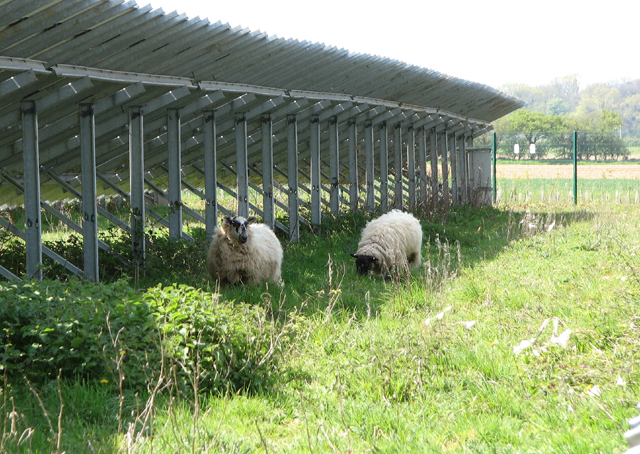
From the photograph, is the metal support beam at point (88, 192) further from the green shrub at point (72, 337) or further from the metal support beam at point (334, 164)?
the metal support beam at point (334, 164)

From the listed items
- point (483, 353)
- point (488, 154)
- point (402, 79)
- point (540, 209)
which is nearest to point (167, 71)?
point (483, 353)

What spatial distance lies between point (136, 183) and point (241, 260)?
6.66ft

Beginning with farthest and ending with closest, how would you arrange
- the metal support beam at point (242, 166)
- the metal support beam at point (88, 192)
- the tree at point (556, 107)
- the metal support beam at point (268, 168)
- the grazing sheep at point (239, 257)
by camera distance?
the tree at point (556, 107), the metal support beam at point (268, 168), the metal support beam at point (242, 166), the grazing sheep at point (239, 257), the metal support beam at point (88, 192)

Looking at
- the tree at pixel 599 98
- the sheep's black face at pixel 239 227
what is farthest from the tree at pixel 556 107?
the sheep's black face at pixel 239 227

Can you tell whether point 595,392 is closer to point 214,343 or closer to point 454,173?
point 214,343

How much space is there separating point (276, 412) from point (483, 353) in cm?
176

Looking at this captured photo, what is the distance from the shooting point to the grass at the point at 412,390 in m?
3.97

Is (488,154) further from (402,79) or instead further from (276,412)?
(276,412)

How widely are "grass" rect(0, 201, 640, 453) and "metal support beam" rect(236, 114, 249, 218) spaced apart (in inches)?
144

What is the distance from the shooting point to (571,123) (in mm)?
81500

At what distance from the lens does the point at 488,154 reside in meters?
24.4

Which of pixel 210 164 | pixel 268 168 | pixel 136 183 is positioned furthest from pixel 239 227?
pixel 268 168

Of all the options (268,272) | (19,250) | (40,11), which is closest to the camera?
(40,11)

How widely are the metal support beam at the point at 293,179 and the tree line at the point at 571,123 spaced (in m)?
16.9
